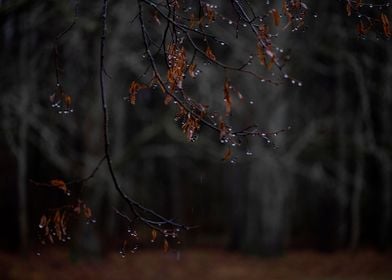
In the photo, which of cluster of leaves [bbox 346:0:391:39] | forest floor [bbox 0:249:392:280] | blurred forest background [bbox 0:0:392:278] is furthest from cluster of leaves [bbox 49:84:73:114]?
forest floor [bbox 0:249:392:280]

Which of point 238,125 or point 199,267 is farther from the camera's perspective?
point 238,125

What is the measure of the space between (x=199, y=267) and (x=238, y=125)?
4.97 meters

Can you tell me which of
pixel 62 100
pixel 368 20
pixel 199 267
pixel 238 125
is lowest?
pixel 199 267

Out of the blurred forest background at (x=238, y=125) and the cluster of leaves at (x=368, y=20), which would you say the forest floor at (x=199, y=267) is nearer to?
the blurred forest background at (x=238, y=125)

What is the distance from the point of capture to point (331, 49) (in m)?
18.1

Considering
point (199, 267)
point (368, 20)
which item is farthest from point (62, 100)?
point (199, 267)

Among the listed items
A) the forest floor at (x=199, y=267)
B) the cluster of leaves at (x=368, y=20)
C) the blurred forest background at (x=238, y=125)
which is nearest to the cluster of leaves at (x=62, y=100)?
the cluster of leaves at (x=368, y=20)

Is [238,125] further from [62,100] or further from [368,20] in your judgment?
[62,100]

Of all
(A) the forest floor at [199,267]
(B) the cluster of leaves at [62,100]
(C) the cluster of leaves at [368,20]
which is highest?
(C) the cluster of leaves at [368,20]

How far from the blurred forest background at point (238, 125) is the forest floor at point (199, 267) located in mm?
669

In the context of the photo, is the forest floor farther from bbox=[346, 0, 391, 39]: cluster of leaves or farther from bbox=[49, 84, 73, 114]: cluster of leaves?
bbox=[346, 0, 391, 39]: cluster of leaves

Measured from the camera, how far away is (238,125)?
18672mm

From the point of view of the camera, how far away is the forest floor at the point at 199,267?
14844mm

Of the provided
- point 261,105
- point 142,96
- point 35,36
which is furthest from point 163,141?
point 35,36
